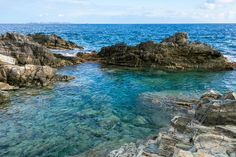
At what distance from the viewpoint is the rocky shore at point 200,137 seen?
11484 mm

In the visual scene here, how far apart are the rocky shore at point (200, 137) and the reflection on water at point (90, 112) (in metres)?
4.20

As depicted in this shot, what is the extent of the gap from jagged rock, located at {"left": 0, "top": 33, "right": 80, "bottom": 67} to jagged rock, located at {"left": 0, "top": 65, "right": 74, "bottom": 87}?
7.34 metres

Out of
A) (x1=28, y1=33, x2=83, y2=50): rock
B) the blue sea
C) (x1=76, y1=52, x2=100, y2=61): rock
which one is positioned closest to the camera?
the blue sea

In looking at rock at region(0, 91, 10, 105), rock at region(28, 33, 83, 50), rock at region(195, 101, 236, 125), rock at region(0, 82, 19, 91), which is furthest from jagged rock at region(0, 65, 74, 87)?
rock at region(28, 33, 83, 50)

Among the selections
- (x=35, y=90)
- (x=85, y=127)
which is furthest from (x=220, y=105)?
(x=35, y=90)

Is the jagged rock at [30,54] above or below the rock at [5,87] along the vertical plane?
above

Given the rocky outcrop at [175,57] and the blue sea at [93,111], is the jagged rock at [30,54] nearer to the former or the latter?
the blue sea at [93,111]

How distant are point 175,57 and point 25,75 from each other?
24.0 meters

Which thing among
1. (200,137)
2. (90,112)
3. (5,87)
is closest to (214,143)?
(200,137)

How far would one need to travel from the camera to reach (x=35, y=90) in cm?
3247

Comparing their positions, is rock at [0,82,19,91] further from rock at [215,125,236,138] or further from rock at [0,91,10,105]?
rock at [215,125,236,138]

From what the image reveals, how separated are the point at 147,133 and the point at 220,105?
625 centimetres

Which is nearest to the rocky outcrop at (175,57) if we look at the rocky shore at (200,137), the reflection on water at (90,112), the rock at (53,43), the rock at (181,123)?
the reflection on water at (90,112)

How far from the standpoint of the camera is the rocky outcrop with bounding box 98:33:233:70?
46.9m
